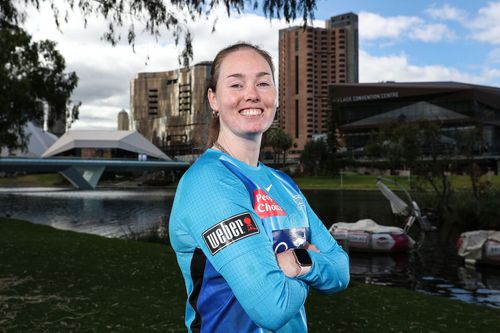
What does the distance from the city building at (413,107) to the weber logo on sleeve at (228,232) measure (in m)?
116

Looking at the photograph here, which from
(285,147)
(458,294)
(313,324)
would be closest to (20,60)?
(313,324)

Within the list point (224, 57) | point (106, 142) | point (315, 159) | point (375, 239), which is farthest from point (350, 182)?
point (224, 57)

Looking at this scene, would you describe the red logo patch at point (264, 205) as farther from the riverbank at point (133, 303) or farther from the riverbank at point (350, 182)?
the riverbank at point (350, 182)

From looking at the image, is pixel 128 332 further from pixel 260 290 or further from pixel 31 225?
pixel 31 225

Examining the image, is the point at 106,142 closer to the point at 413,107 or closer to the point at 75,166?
the point at 75,166

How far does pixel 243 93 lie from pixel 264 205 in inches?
21.0

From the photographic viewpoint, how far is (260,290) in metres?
1.74

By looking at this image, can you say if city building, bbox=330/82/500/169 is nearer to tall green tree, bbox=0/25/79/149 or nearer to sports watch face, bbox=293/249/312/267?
tall green tree, bbox=0/25/79/149

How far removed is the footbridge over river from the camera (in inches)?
2859

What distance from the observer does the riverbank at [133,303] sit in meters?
7.34

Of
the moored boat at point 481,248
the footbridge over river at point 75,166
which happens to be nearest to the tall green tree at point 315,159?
the footbridge over river at point 75,166

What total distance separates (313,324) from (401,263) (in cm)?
1266

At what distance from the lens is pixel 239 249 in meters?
1.77

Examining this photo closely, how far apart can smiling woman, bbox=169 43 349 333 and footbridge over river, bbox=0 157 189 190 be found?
76.0 m
